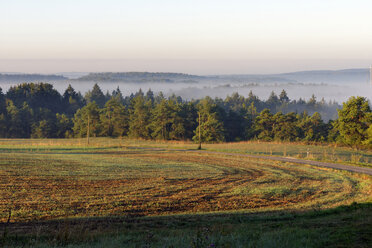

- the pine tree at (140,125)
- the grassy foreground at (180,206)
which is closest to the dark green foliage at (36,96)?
the pine tree at (140,125)

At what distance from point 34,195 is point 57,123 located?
103m

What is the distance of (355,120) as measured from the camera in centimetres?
6556

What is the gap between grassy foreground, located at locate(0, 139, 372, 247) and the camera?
966 centimetres

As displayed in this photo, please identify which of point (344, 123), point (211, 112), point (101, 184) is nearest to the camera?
point (101, 184)

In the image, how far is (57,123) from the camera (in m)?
117

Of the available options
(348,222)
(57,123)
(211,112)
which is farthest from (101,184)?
Result: (57,123)

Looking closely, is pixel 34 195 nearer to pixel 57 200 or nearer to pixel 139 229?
pixel 57 200

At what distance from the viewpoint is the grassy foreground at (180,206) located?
966cm

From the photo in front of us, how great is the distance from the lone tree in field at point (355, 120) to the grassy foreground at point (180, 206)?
36.2 metres

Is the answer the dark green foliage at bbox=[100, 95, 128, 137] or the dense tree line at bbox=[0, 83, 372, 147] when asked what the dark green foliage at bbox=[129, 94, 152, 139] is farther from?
the dark green foliage at bbox=[100, 95, 128, 137]

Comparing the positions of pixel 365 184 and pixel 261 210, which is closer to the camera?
pixel 261 210

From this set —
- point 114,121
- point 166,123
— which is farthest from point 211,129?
point 114,121

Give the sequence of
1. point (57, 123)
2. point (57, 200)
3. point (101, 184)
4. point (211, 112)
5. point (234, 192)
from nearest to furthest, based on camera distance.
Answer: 1. point (57, 200)
2. point (234, 192)
3. point (101, 184)
4. point (211, 112)
5. point (57, 123)

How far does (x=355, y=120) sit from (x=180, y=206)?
5657 centimetres
